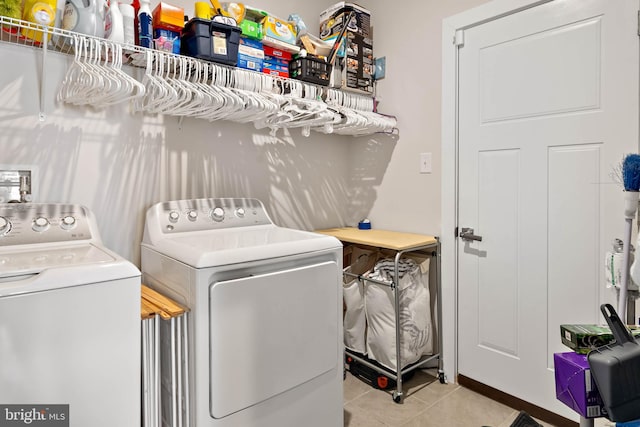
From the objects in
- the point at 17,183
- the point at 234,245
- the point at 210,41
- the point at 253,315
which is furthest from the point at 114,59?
the point at 253,315

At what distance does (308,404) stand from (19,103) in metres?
1.75

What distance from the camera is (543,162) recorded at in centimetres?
193

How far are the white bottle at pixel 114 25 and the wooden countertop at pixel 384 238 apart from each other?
5.05ft

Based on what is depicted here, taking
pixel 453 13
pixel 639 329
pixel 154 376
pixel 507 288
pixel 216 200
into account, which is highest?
pixel 453 13

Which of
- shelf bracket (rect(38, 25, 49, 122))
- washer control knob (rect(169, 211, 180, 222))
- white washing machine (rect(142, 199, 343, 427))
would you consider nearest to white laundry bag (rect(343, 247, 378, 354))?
white washing machine (rect(142, 199, 343, 427))

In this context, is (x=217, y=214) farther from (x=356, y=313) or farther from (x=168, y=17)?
(x=356, y=313)

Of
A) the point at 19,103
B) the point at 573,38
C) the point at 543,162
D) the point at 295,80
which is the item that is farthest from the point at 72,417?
the point at 573,38

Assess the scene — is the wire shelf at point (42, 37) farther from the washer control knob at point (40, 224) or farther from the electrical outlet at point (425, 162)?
the electrical outlet at point (425, 162)

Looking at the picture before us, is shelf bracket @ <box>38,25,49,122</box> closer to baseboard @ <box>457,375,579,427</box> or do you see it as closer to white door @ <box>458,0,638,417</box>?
white door @ <box>458,0,638,417</box>

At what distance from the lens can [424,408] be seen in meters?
2.09

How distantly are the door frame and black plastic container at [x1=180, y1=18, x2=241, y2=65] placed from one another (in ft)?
4.10

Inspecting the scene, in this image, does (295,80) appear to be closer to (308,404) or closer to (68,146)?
(68,146)

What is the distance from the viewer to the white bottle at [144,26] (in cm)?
167

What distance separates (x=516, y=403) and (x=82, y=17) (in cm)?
275
